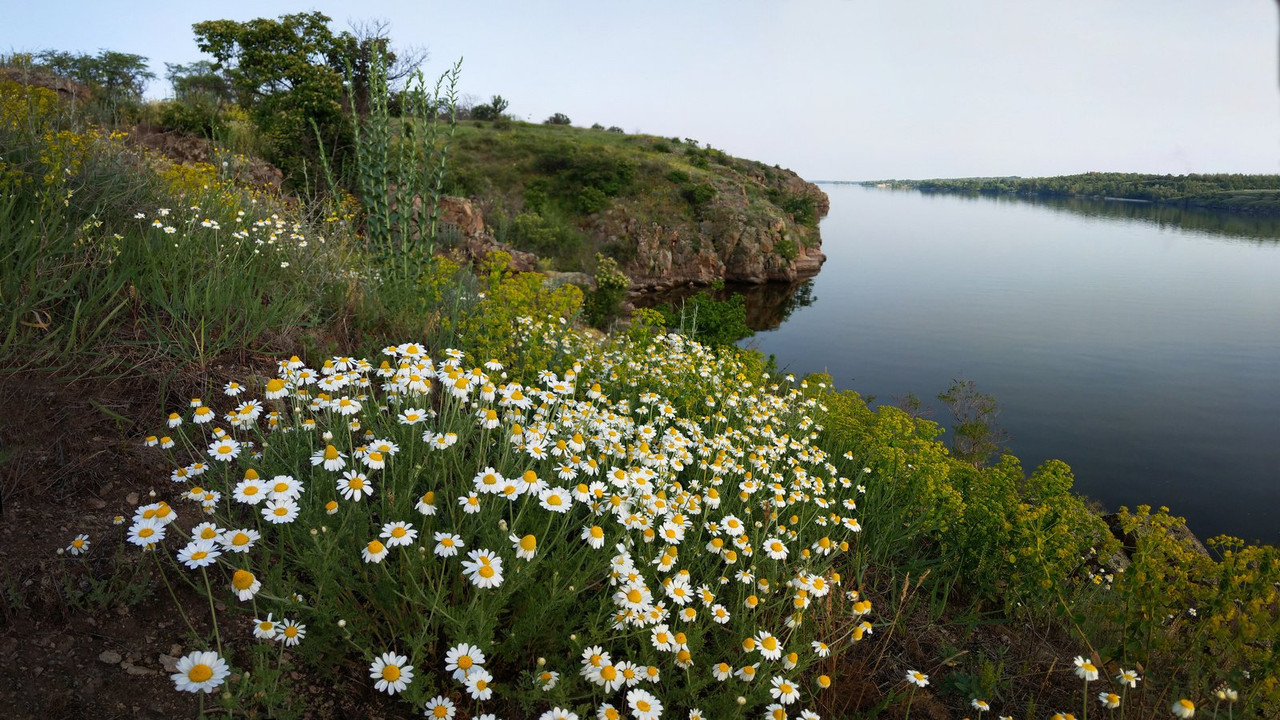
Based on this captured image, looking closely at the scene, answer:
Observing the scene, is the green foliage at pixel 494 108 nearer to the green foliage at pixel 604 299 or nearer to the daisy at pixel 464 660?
the green foliage at pixel 604 299

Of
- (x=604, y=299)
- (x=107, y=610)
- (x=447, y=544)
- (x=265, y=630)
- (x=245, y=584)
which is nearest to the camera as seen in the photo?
(x=245, y=584)

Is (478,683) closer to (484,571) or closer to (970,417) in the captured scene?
(484,571)

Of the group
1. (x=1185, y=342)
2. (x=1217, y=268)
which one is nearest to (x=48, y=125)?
(x=1185, y=342)

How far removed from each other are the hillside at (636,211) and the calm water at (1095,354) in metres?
2.96

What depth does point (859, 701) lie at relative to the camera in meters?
2.61

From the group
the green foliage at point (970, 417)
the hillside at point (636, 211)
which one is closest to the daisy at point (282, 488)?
the green foliage at point (970, 417)

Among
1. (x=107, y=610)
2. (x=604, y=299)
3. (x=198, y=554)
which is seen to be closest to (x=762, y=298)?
(x=604, y=299)

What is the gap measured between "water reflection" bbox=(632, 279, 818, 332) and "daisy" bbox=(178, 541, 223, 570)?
66.5 ft

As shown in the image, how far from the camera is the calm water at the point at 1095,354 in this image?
39.0ft

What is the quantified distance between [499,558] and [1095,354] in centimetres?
2225

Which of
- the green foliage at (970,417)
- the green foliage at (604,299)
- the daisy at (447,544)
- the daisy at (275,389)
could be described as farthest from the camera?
the green foliage at (604,299)

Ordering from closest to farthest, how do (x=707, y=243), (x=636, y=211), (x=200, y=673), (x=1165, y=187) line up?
(x=200, y=673)
(x=707, y=243)
(x=636, y=211)
(x=1165, y=187)

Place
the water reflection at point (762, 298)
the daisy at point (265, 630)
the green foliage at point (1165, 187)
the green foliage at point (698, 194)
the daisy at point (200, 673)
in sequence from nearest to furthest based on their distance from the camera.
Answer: the daisy at point (200, 673)
the daisy at point (265, 630)
the water reflection at point (762, 298)
the green foliage at point (698, 194)
the green foliage at point (1165, 187)

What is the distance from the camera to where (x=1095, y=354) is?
18.9m
